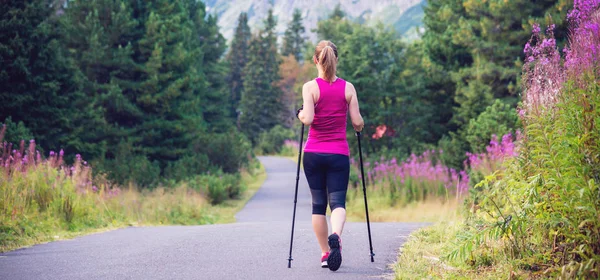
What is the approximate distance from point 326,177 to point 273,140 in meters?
64.8

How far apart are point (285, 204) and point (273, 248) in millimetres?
16040

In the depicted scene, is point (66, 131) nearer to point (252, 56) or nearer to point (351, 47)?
point (351, 47)

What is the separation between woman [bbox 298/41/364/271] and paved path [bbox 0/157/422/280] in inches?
24.5

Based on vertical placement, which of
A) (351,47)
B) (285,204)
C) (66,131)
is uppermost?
(351,47)

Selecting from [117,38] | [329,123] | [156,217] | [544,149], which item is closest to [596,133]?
[544,149]

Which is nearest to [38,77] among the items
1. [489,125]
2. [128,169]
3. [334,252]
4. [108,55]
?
[128,169]

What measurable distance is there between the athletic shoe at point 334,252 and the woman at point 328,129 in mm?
14

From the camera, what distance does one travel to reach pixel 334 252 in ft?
22.2

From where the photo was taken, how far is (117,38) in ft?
97.7

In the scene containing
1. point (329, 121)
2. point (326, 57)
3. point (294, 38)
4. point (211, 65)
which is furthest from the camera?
point (294, 38)

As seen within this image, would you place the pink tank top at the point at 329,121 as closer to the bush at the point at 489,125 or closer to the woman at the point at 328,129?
the woman at the point at 328,129

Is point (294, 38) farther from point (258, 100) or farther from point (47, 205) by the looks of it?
point (47, 205)

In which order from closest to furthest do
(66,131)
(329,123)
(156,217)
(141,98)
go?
1. (329,123)
2. (156,217)
3. (66,131)
4. (141,98)

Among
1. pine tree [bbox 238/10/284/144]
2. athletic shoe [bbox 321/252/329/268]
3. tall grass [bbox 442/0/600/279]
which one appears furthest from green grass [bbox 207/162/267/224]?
pine tree [bbox 238/10/284/144]
